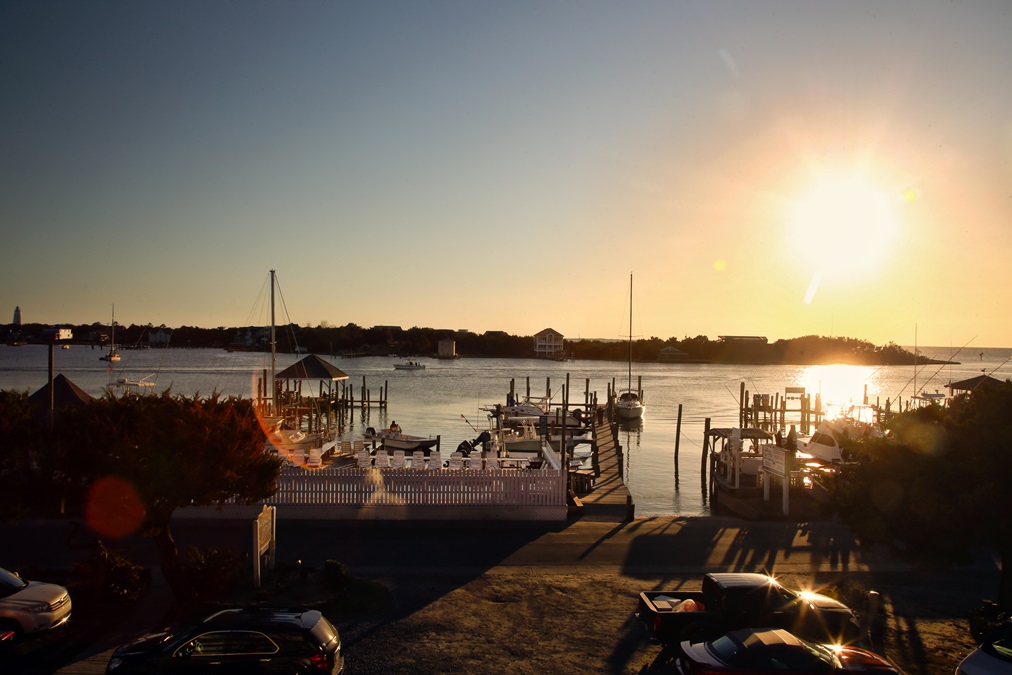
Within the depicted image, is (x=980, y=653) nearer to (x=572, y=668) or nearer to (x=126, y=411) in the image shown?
(x=572, y=668)

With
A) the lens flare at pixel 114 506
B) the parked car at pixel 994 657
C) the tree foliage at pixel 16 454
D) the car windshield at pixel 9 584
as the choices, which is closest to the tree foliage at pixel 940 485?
the parked car at pixel 994 657

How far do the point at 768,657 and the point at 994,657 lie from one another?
9.27ft

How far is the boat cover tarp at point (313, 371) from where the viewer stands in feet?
134

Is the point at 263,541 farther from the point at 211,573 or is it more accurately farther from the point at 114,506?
the point at 114,506

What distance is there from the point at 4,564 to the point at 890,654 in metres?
16.2

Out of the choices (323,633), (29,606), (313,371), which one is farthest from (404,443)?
(323,633)

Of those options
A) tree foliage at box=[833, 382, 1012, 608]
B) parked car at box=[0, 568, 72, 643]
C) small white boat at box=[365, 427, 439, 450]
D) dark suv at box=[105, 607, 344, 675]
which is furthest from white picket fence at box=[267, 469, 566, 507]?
small white boat at box=[365, 427, 439, 450]

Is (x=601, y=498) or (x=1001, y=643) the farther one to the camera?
(x=601, y=498)

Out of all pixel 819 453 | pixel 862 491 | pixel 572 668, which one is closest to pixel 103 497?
pixel 572 668

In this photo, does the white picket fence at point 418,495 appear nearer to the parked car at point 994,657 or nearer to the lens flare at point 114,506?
the lens flare at point 114,506

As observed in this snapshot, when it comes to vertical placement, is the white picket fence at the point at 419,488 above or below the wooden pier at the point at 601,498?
above

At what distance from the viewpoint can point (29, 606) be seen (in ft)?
34.1

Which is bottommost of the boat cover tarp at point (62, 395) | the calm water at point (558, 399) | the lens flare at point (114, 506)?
the calm water at point (558, 399)

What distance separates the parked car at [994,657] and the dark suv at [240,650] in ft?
25.6
